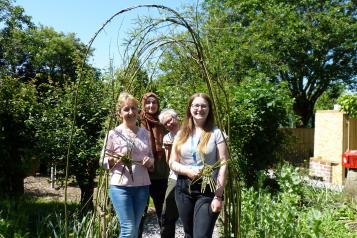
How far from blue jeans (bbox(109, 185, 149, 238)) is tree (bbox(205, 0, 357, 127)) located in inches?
515

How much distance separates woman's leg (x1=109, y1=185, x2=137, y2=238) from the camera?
9.26 ft

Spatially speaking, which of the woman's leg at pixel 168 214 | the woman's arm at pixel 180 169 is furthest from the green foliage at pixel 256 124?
the woman's arm at pixel 180 169

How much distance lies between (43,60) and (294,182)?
696 inches

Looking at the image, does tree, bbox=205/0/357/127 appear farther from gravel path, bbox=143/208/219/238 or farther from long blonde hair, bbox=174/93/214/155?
long blonde hair, bbox=174/93/214/155

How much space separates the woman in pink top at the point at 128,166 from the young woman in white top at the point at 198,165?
0.26 m

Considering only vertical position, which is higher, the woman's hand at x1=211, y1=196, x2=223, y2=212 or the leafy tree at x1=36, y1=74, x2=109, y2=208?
the leafy tree at x1=36, y1=74, x2=109, y2=208

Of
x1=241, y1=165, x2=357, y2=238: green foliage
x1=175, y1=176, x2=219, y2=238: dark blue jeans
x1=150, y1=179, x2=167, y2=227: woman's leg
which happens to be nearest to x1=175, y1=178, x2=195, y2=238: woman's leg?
x1=175, y1=176, x2=219, y2=238: dark blue jeans

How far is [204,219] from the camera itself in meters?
2.68

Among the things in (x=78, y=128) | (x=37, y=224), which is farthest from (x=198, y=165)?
(x=78, y=128)

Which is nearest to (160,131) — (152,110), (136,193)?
(152,110)

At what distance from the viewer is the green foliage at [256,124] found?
19.7 feet

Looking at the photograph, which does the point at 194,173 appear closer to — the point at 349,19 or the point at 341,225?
the point at 341,225

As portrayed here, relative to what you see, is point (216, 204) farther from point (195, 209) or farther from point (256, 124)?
point (256, 124)

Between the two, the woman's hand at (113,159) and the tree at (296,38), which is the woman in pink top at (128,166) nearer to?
the woman's hand at (113,159)
